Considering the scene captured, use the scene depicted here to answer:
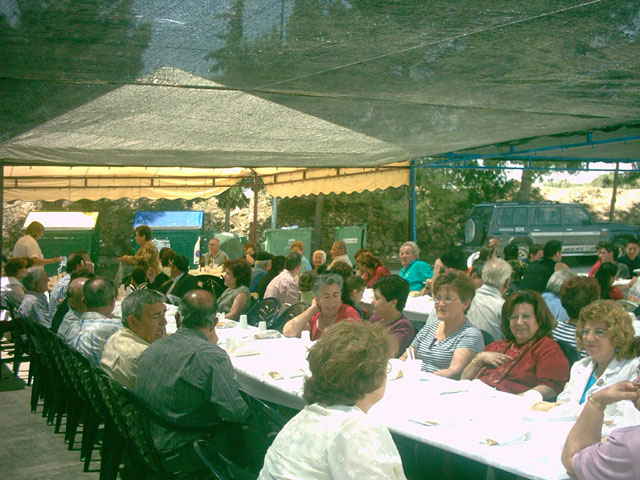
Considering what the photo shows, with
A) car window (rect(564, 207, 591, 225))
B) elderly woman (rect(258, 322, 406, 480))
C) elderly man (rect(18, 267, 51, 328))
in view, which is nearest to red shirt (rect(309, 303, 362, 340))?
elderly man (rect(18, 267, 51, 328))

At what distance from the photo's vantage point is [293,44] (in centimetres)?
331

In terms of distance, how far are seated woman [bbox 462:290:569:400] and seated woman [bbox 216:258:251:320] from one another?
313cm

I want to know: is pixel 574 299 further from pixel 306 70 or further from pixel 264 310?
pixel 264 310

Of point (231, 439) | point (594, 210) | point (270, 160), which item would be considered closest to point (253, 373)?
point (231, 439)

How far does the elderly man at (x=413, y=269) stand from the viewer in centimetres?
830

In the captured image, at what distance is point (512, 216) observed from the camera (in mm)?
19062

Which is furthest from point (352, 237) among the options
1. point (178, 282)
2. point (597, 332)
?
point (597, 332)

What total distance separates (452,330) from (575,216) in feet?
54.1

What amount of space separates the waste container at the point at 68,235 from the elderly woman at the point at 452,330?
1100 cm

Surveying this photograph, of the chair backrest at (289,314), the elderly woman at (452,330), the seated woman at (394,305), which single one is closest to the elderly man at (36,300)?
the chair backrest at (289,314)

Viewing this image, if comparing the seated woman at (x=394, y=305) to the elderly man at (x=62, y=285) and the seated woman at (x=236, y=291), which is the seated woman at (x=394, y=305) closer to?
the seated woman at (x=236, y=291)

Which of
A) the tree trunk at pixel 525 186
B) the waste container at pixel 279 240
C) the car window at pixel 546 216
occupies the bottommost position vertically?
the waste container at pixel 279 240

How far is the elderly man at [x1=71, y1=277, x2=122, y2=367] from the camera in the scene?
4.35 metres

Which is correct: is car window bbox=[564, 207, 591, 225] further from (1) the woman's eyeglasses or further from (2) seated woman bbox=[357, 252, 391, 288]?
(1) the woman's eyeglasses
